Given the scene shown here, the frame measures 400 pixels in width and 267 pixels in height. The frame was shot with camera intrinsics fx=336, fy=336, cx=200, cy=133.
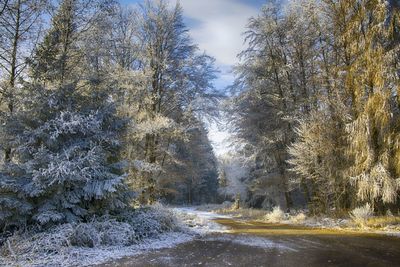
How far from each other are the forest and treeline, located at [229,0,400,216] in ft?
0.22

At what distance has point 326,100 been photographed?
14.6 metres

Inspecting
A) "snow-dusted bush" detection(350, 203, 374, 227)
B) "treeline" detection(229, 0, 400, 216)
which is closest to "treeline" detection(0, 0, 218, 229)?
"treeline" detection(229, 0, 400, 216)

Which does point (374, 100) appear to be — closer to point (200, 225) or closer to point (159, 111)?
point (200, 225)

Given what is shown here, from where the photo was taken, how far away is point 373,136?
39.7ft

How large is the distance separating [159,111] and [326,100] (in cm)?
767

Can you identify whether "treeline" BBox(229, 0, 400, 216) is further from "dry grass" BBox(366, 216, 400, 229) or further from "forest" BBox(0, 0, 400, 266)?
"dry grass" BBox(366, 216, 400, 229)

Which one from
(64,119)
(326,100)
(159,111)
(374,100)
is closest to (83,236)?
(64,119)

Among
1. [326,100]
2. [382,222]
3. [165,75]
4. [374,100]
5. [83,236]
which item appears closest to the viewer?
[83,236]

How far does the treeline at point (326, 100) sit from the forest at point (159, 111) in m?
0.07

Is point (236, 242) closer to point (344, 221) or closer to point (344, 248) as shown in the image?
point (344, 248)

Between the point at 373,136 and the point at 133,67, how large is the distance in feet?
36.6

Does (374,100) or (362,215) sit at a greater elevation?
(374,100)

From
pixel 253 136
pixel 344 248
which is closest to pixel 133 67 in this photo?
pixel 253 136

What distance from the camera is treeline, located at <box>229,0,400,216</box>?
1169 centimetres
